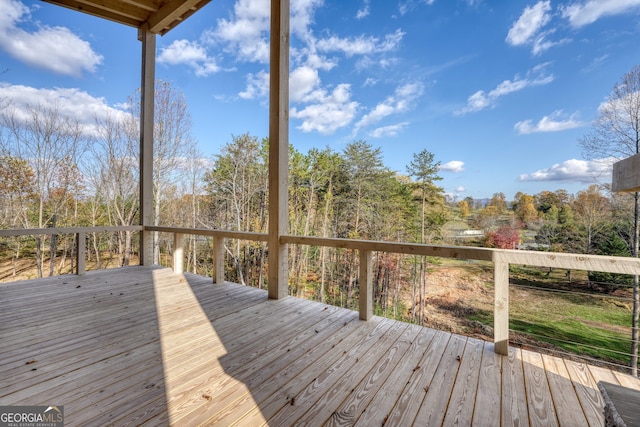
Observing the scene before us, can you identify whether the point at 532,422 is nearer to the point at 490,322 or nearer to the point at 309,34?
the point at 490,322

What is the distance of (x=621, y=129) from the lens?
471 cm

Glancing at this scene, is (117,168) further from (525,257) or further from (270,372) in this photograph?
(525,257)

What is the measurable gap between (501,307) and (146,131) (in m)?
5.24

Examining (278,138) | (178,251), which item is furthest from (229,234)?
(278,138)

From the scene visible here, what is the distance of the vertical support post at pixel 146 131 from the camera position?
433 cm

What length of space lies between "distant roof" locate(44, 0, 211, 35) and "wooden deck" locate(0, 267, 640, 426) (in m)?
4.13

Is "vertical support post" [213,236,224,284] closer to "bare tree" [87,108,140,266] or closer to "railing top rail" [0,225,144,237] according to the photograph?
"railing top rail" [0,225,144,237]

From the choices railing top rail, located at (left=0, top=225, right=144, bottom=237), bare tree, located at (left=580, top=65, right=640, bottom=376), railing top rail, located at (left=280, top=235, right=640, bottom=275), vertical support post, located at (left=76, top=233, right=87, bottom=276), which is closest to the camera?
railing top rail, located at (left=280, top=235, right=640, bottom=275)

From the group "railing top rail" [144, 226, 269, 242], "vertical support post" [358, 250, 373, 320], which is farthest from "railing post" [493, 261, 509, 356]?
"railing top rail" [144, 226, 269, 242]

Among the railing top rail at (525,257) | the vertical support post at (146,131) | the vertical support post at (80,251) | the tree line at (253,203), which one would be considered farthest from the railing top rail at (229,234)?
the tree line at (253,203)

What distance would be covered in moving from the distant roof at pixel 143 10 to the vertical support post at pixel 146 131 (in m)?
0.18

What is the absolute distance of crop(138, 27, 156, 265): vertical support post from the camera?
433 cm

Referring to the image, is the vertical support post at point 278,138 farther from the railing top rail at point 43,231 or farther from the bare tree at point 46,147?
the bare tree at point 46,147

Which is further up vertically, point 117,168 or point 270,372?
point 117,168
